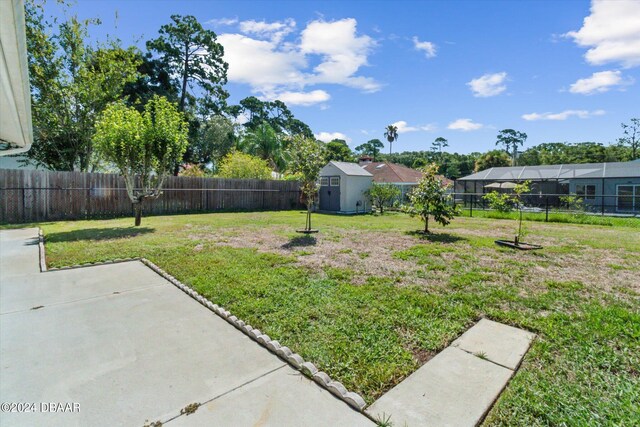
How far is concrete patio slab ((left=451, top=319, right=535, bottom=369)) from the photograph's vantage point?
8.22ft

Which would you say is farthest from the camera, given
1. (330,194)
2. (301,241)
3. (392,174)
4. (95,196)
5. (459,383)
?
(392,174)

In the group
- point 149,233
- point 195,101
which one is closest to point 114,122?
point 149,233

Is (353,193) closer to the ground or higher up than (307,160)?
closer to the ground

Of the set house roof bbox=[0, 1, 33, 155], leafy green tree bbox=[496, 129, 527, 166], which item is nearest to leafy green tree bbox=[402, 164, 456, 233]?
house roof bbox=[0, 1, 33, 155]

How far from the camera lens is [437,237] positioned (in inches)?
328

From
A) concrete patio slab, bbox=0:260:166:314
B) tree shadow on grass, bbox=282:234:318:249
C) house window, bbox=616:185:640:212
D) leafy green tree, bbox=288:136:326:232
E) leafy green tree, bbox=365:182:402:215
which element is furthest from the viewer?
house window, bbox=616:185:640:212

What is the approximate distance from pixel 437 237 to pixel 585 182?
18833 millimetres

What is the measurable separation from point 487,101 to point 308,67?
1187 cm

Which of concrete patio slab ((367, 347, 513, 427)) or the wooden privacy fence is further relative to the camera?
the wooden privacy fence

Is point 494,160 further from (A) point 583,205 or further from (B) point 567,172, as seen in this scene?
(A) point 583,205

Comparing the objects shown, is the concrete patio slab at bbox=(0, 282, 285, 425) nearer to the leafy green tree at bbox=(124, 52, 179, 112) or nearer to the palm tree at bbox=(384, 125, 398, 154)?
the leafy green tree at bbox=(124, 52, 179, 112)

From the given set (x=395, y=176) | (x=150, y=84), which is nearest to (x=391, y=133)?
(x=395, y=176)

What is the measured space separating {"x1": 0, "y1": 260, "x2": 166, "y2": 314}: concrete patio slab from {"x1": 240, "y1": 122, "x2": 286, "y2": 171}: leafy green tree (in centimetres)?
1943

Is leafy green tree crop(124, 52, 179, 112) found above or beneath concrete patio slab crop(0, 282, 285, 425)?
above
